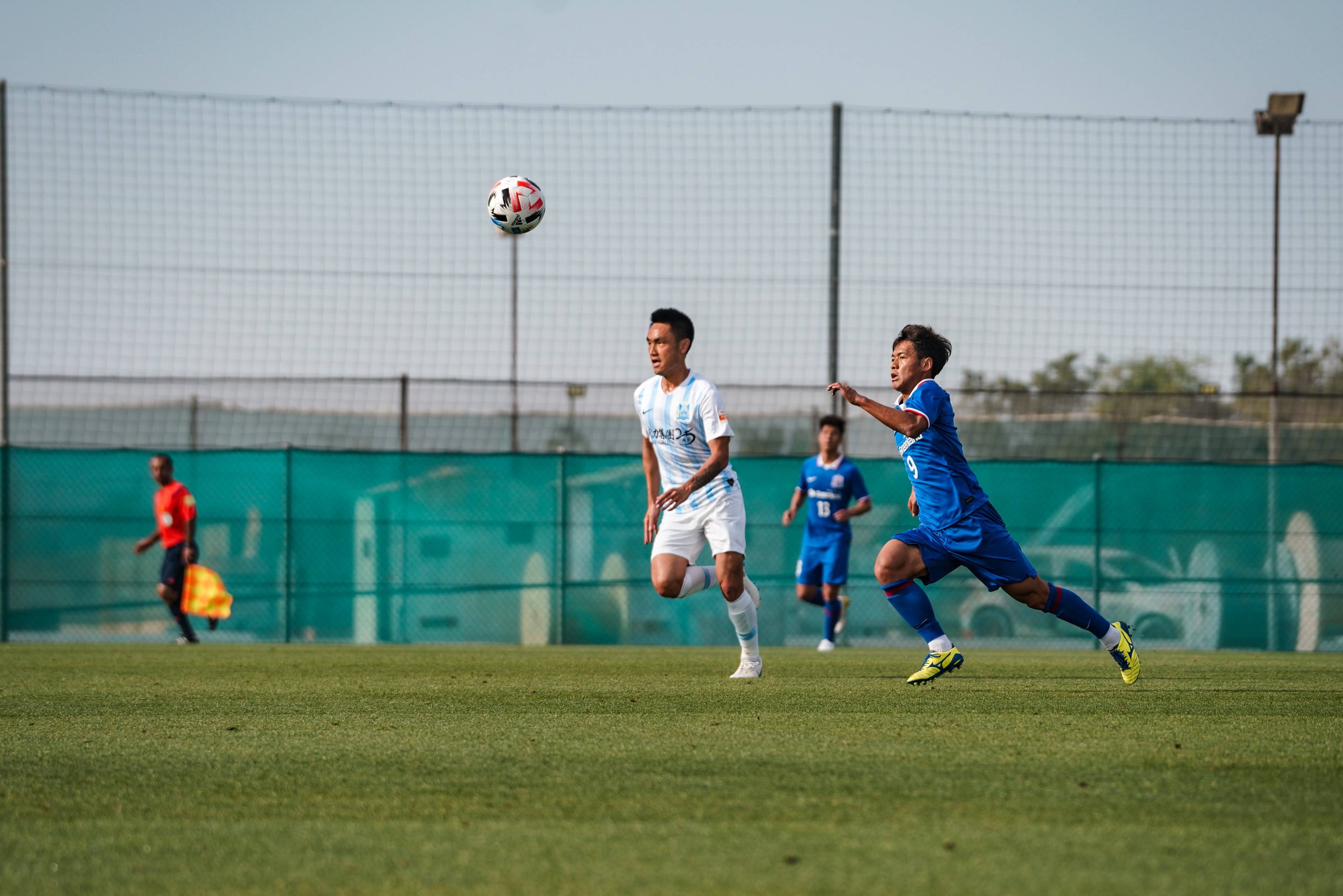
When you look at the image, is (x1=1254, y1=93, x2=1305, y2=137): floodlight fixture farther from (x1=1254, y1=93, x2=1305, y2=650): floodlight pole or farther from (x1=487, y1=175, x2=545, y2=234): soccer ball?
(x1=487, y1=175, x2=545, y2=234): soccer ball

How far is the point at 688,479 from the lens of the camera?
807 centimetres

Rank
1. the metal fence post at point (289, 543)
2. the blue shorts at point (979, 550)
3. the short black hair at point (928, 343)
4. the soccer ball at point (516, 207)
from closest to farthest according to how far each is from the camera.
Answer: the blue shorts at point (979, 550) → the short black hair at point (928, 343) → the soccer ball at point (516, 207) → the metal fence post at point (289, 543)

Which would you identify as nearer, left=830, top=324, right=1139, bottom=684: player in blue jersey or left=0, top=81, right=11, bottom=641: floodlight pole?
left=830, top=324, right=1139, bottom=684: player in blue jersey

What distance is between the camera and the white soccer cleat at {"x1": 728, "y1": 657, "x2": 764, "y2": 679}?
8281 millimetres

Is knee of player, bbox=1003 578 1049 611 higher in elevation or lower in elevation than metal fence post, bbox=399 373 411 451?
lower

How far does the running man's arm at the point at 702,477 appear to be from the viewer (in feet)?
25.2

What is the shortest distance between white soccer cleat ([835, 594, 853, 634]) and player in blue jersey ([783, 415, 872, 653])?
4cm

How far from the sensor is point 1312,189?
15664 mm

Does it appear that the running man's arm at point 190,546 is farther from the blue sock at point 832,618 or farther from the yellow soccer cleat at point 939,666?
the yellow soccer cleat at point 939,666

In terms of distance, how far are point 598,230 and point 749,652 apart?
25.3ft

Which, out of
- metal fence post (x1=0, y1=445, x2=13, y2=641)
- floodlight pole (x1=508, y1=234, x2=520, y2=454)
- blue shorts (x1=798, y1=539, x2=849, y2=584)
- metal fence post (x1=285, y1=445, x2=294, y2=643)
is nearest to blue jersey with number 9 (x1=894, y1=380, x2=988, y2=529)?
blue shorts (x1=798, y1=539, x2=849, y2=584)

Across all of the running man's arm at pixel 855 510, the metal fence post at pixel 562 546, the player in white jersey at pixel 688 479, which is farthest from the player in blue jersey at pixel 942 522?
the metal fence post at pixel 562 546

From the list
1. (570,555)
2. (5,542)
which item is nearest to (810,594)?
(570,555)

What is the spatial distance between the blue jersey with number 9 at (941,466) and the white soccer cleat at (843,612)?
5425mm
